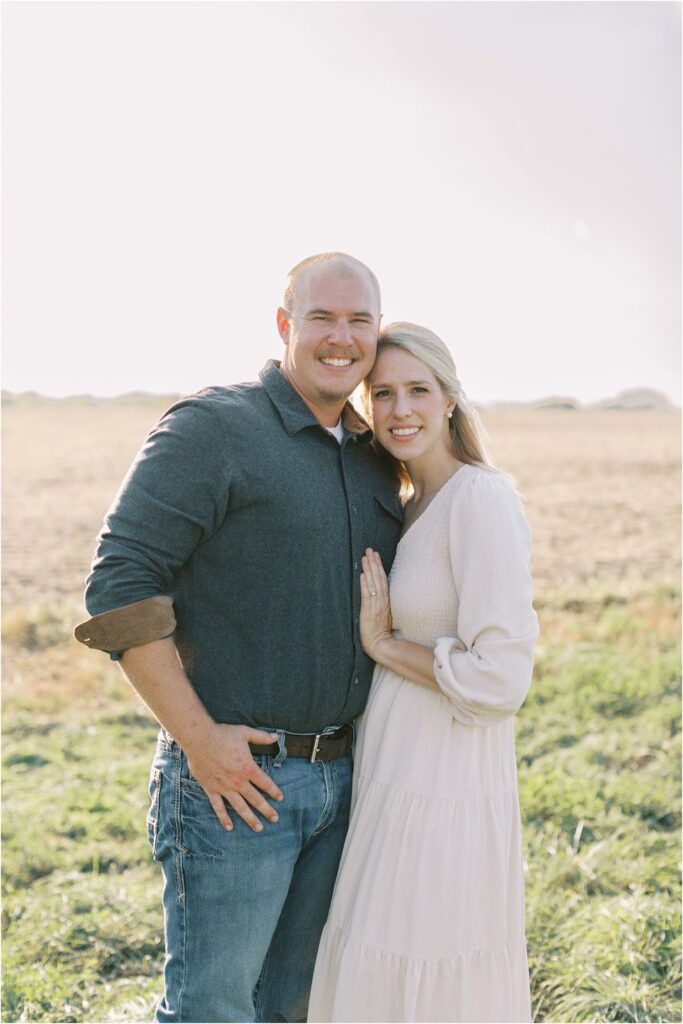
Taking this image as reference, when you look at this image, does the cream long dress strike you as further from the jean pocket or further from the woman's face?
the jean pocket

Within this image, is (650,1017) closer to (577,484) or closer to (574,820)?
(574,820)

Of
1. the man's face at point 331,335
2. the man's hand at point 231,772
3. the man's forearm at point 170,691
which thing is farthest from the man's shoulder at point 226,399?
the man's hand at point 231,772

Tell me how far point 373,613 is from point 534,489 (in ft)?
61.9

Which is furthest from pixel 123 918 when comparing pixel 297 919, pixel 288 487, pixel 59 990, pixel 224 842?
pixel 288 487

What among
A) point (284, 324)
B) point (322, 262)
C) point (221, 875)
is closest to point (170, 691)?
point (221, 875)

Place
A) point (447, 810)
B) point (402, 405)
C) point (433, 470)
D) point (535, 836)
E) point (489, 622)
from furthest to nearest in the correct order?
1. point (535, 836)
2. point (433, 470)
3. point (402, 405)
4. point (447, 810)
5. point (489, 622)

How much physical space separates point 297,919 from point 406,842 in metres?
0.47

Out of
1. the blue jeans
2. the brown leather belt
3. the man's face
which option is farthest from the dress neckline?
the blue jeans

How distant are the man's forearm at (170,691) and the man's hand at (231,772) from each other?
0.04 m

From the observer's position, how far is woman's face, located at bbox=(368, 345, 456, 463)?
2949 mm

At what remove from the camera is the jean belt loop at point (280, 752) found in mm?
2604

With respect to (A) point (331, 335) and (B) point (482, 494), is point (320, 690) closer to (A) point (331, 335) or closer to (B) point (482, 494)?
(B) point (482, 494)

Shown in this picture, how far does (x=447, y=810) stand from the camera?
8.82 ft

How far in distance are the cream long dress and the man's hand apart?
392 millimetres
